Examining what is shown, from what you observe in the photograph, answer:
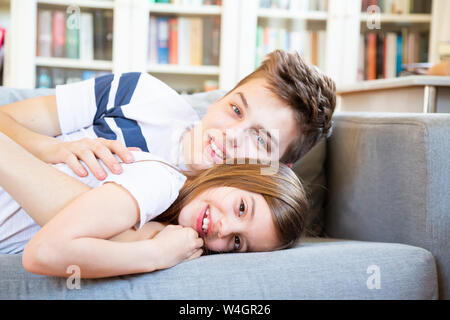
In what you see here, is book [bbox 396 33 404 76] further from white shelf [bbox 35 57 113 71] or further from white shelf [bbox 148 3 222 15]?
white shelf [bbox 35 57 113 71]

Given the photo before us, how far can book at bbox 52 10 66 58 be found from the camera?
2.50 m

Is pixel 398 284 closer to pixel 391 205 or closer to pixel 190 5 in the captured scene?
pixel 391 205

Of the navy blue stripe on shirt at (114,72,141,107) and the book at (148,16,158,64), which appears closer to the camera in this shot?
the navy blue stripe on shirt at (114,72,141,107)

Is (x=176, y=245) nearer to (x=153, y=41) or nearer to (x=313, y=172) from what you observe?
(x=313, y=172)

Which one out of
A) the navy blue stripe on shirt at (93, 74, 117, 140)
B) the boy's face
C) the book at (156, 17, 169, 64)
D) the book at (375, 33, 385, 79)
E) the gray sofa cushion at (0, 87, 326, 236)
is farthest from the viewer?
the book at (375, 33, 385, 79)

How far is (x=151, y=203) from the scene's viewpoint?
85 centimetres

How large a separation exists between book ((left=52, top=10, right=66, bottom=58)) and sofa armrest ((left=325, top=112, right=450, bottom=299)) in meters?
1.71

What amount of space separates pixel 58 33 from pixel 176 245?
6.64ft

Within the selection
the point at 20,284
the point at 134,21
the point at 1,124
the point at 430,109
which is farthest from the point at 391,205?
the point at 134,21

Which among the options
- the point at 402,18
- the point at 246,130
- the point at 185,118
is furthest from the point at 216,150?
the point at 402,18

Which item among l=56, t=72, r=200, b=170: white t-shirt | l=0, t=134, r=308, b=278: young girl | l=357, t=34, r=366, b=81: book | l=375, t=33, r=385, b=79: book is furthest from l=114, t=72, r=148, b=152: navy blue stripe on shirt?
l=375, t=33, r=385, b=79: book

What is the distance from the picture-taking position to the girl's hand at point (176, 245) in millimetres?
810

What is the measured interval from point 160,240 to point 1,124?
0.57 meters

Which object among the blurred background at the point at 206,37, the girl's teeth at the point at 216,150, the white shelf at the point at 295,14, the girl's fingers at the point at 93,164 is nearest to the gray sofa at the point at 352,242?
the girl's fingers at the point at 93,164
